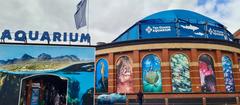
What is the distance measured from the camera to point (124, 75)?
42.0 m

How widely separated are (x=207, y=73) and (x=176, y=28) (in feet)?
35.0

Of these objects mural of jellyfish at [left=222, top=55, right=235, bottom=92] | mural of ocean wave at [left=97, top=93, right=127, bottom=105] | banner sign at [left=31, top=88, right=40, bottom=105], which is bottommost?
mural of ocean wave at [left=97, top=93, right=127, bottom=105]

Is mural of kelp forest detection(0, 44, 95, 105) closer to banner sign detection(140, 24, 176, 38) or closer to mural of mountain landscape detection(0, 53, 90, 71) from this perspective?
mural of mountain landscape detection(0, 53, 90, 71)

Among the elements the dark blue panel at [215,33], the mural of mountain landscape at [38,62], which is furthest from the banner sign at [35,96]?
the dark blue panel at [215,33]

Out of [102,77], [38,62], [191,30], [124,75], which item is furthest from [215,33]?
[38,62]

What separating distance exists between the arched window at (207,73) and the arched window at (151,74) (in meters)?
6.92

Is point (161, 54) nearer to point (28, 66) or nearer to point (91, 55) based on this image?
point (91, 55)

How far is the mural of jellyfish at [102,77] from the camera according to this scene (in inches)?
1703

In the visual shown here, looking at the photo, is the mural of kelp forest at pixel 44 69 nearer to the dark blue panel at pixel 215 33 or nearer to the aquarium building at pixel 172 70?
the aquarium building at pixel 172 70

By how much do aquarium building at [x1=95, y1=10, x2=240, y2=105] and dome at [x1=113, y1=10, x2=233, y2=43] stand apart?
4.90ft

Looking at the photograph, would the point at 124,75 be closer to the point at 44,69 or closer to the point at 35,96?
the point at 35,96

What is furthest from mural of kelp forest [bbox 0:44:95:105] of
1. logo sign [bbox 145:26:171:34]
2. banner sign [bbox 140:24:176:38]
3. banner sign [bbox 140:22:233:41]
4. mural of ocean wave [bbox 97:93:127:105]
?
logo sign [bbox 145:26:171:34]

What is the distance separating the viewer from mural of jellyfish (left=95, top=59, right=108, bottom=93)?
142ft

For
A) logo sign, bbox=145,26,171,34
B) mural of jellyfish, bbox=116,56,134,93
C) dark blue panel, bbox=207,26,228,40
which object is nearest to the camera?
mural of jellyfish, bbox=116,56,134,93
